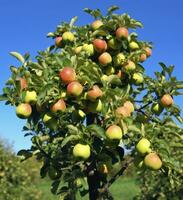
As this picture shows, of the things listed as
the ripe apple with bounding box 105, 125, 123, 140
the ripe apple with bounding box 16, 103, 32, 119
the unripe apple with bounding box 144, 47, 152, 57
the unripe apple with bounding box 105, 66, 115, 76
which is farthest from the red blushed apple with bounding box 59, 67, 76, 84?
the unripe apple with bounding box 144, 47, 152, 57

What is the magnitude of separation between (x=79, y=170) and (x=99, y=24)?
1.54 metres

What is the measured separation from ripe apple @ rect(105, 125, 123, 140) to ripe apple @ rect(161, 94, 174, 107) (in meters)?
0.90

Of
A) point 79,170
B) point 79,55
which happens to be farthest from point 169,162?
point 79,55

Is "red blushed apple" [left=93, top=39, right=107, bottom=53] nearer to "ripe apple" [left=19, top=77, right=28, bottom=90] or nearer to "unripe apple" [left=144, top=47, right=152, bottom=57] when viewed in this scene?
"unripe apple" [left=144, top=47, right=152, bottom=57]

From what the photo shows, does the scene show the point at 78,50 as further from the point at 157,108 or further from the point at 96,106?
the point at 157,108

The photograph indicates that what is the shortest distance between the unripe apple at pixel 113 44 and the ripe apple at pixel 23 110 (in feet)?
3.66

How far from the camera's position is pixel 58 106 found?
4246mm

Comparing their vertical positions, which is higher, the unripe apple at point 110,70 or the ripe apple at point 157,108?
the unripe apple at point 110,70

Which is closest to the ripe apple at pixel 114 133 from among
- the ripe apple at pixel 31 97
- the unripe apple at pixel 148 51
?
the ripe apple at pixel 31 97

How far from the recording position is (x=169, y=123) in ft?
Answer: 16.4

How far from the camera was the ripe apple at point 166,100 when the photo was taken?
4.87 meters

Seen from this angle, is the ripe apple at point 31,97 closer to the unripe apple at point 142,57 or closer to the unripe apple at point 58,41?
the unripe apple at point 58,41

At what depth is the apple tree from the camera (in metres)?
4.29

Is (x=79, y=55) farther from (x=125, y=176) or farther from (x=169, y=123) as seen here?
(x=125, y=176)
